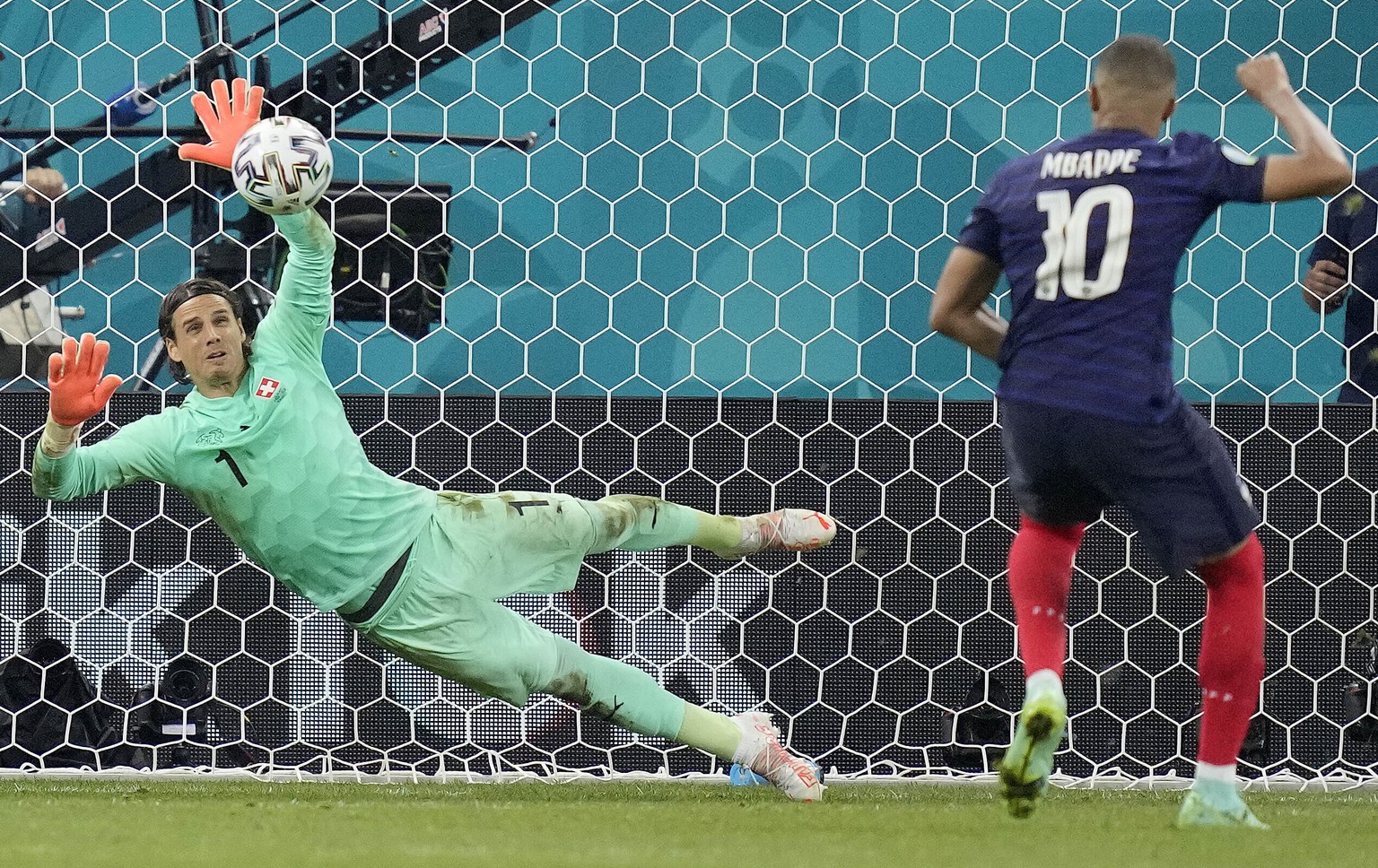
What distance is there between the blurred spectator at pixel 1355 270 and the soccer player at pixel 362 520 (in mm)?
1232

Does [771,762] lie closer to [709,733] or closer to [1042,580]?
[709,733]

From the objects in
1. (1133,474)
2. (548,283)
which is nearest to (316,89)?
(548,283)

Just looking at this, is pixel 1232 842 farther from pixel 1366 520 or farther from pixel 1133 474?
pixel 1366 520

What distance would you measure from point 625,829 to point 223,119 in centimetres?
132

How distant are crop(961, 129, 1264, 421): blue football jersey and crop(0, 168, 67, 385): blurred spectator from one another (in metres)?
2.03

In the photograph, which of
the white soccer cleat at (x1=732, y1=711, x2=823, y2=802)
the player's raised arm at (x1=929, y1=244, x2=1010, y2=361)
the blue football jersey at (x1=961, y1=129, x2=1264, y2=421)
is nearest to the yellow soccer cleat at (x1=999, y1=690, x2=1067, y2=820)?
the blue football jersey at (x1=961, y1=129, x2=1264, y2=421)

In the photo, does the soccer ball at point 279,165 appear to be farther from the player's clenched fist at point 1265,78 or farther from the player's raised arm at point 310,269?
the player's clenched fist at point 1265,78

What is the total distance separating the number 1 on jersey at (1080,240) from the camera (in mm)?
2160

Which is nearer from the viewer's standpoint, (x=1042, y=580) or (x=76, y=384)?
(x=1042, y=580)

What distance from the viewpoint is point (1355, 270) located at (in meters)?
3.39

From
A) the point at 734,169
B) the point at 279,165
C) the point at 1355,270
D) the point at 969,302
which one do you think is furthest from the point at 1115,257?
the point at 1355,270

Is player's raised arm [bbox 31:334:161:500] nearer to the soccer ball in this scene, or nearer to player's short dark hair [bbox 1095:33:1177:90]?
the soccer ball

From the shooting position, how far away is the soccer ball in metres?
2.57

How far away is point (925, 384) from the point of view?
11.2 ft
